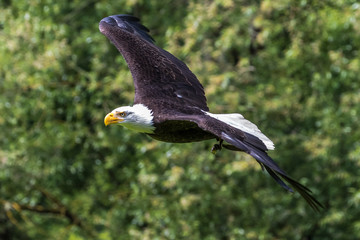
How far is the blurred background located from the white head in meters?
3.53

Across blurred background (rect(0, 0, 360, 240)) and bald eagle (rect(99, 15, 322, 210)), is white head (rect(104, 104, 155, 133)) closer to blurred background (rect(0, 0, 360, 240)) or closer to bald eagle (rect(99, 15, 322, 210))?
bald eagle (rect(99, 15, 322, 210))

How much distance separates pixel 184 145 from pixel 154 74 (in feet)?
10.7

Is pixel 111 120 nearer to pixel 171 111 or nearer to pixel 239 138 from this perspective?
pixel 171 111

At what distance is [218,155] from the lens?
33.6ft

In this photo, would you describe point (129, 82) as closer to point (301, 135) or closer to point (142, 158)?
point (142, 158)

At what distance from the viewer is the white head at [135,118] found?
602 cm

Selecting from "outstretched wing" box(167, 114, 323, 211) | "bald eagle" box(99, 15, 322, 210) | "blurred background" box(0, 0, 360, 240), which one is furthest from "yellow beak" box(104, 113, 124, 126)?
"blurred background" box(0, 0, 360, 240)

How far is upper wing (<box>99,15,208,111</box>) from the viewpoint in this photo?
6.57 metres

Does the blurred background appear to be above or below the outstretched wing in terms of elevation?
above

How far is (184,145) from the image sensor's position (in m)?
10.0

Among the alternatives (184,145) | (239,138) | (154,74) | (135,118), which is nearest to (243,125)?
(239,138)

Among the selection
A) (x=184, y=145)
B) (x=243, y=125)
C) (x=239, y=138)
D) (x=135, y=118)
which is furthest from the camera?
(x=184, y=145)

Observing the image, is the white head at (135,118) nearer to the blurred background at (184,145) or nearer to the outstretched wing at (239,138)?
the outstretched wing at (239,138)

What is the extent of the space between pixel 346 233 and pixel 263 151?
5.83m
